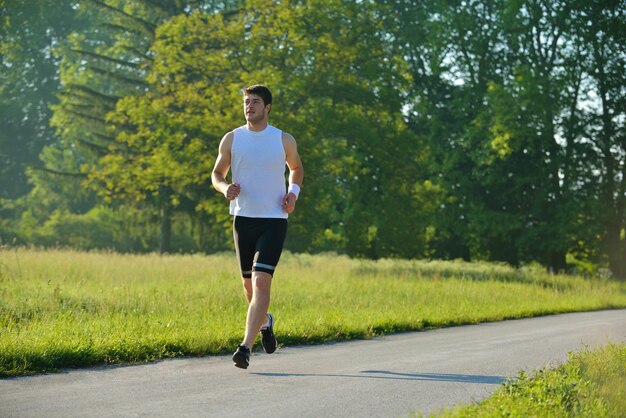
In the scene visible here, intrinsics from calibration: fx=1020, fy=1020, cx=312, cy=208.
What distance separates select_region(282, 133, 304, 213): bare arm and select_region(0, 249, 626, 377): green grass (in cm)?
217

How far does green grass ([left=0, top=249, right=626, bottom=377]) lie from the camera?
9711 mm

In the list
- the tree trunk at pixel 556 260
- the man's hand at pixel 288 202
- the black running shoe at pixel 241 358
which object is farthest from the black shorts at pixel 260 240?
the tree trunk at pixel 556 260

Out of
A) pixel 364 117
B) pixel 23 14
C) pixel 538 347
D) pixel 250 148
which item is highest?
pixel 23 14

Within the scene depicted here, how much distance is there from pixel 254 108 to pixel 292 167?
688mm

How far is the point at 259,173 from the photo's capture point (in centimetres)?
854

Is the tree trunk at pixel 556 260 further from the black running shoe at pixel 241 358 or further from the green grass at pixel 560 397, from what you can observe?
the black running shoe at pixel 241 358

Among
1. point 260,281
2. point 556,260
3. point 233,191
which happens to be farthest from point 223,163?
point 556,260

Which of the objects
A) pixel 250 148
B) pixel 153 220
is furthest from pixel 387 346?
pixel 153 220

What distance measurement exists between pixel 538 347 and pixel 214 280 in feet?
27.1

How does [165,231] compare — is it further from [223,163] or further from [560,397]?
[560,397]

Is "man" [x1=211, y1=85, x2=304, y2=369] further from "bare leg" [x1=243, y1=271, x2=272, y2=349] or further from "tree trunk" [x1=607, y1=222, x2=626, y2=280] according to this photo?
"tree trunk" [x1=607, y1=222, x2=626, y2=280]

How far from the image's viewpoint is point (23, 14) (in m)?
54.3

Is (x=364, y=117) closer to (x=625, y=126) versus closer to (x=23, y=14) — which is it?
(x=625, y=126)

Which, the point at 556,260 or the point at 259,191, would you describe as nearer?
the point at 259,191
